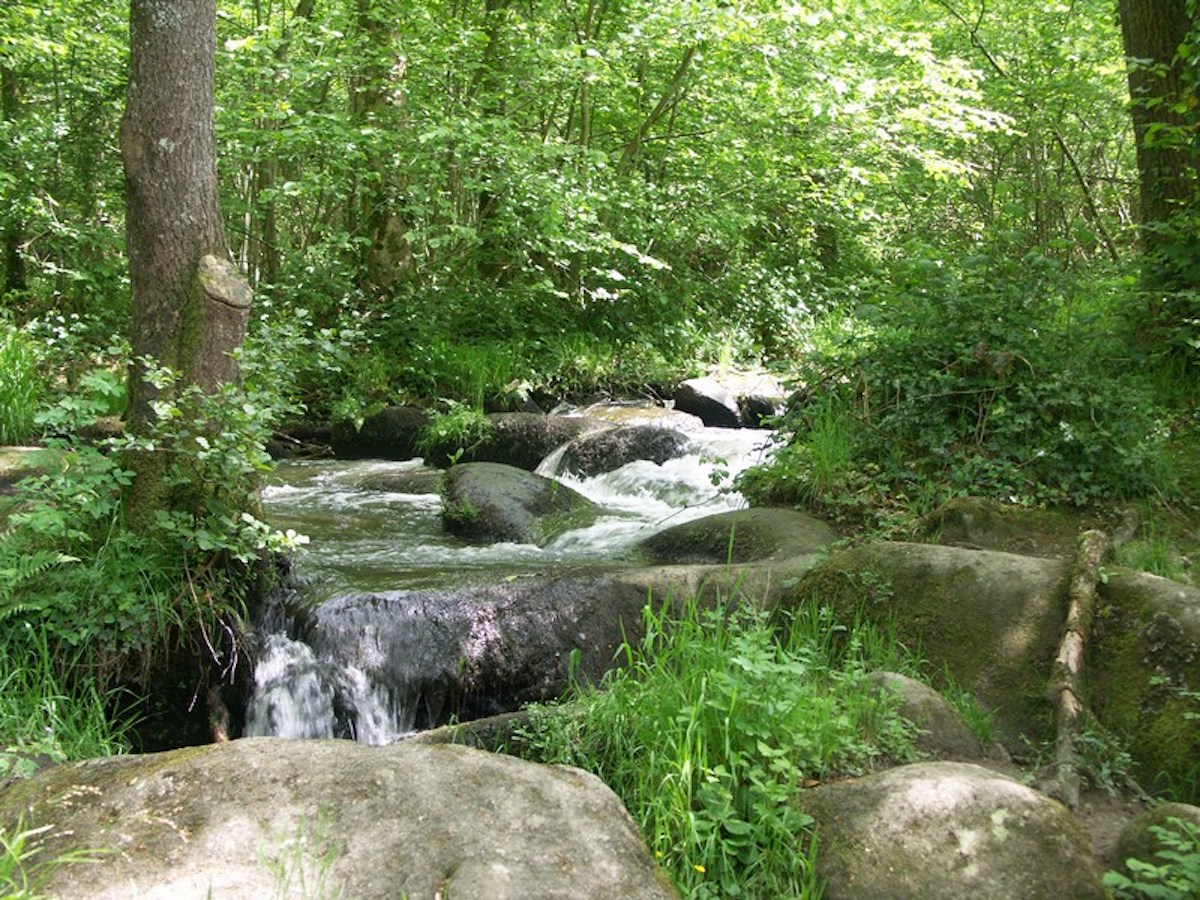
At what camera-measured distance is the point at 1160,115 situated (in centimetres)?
729

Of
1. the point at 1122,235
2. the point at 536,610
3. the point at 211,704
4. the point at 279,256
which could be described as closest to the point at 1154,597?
the point at 536,610

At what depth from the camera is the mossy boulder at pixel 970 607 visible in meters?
4.05

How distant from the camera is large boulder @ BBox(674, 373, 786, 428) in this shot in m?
11.6

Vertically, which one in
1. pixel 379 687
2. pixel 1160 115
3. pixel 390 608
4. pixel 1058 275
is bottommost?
pixel 379 687

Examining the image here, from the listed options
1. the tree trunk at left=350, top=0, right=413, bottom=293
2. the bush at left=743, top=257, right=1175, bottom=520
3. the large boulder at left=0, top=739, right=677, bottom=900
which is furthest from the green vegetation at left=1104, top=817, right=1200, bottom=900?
the tree trunk at left=350, top=0, right=413, bottom=293

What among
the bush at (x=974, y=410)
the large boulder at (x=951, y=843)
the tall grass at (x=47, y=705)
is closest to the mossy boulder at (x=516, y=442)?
the bush at (x=974, y=410)

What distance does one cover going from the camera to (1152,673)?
373 cm

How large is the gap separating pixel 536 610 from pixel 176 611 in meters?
1.79

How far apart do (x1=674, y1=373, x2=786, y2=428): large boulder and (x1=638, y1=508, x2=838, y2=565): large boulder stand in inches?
187

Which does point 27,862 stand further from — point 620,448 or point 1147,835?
point 620,448

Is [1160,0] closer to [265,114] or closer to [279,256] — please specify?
[265,114]

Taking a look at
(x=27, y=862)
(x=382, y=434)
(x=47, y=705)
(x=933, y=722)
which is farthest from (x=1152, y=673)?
(x=382, y=434)

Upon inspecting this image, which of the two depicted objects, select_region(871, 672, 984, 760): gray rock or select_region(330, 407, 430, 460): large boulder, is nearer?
select_region(871, 672, 984, 760): gray rock

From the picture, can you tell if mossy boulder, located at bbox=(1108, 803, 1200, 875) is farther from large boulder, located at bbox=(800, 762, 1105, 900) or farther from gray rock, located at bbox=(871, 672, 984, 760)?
gray rock, located at bbox=(871, 672, 984, 760)
